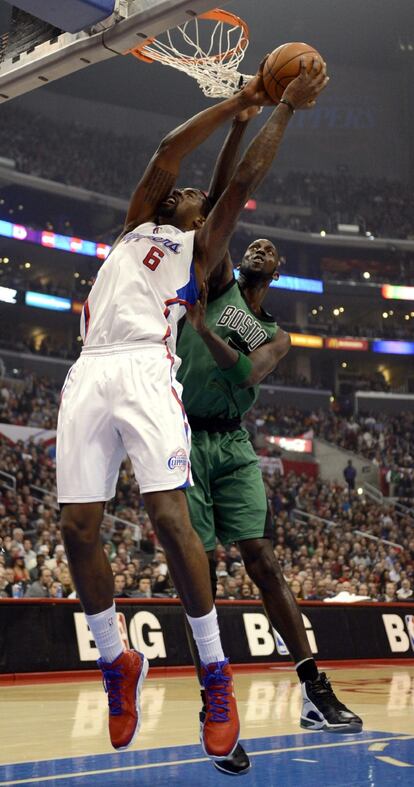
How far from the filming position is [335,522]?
1009 inches

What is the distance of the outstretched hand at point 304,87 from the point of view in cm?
396

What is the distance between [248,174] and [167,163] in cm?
41

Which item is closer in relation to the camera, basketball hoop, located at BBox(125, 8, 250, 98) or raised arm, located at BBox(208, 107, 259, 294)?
raised arm, located at BBox(208, 107, 259, 294)

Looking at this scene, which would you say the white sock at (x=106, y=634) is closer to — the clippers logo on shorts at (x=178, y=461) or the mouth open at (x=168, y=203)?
the clippers logo on shorts at (x=178, y=461)

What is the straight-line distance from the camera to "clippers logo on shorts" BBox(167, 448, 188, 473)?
3.49 metres

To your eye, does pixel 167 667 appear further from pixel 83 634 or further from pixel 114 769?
pixel 114 769

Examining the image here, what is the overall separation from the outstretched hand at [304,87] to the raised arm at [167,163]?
0.32 m

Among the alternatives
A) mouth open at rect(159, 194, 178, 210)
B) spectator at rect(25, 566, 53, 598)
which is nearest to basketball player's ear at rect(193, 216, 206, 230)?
mouth open at rect(159, 194, 178, 210)

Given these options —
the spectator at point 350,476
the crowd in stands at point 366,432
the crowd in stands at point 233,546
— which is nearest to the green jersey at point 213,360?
the crowd in stands at point 233,546

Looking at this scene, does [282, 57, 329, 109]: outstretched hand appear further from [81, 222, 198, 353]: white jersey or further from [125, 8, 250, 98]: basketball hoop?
[125, 8, 250, 98]: basketball hoop

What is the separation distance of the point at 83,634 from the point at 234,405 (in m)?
5.53

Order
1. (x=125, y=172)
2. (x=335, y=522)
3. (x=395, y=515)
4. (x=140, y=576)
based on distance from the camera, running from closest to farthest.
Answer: (x=140, y=576) → (x=335, y=522) → (x=395, y=515) → (x=125, y=172)

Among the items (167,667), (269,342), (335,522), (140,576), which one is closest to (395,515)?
(335,522)

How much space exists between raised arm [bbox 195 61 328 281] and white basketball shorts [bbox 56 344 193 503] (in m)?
0.49
